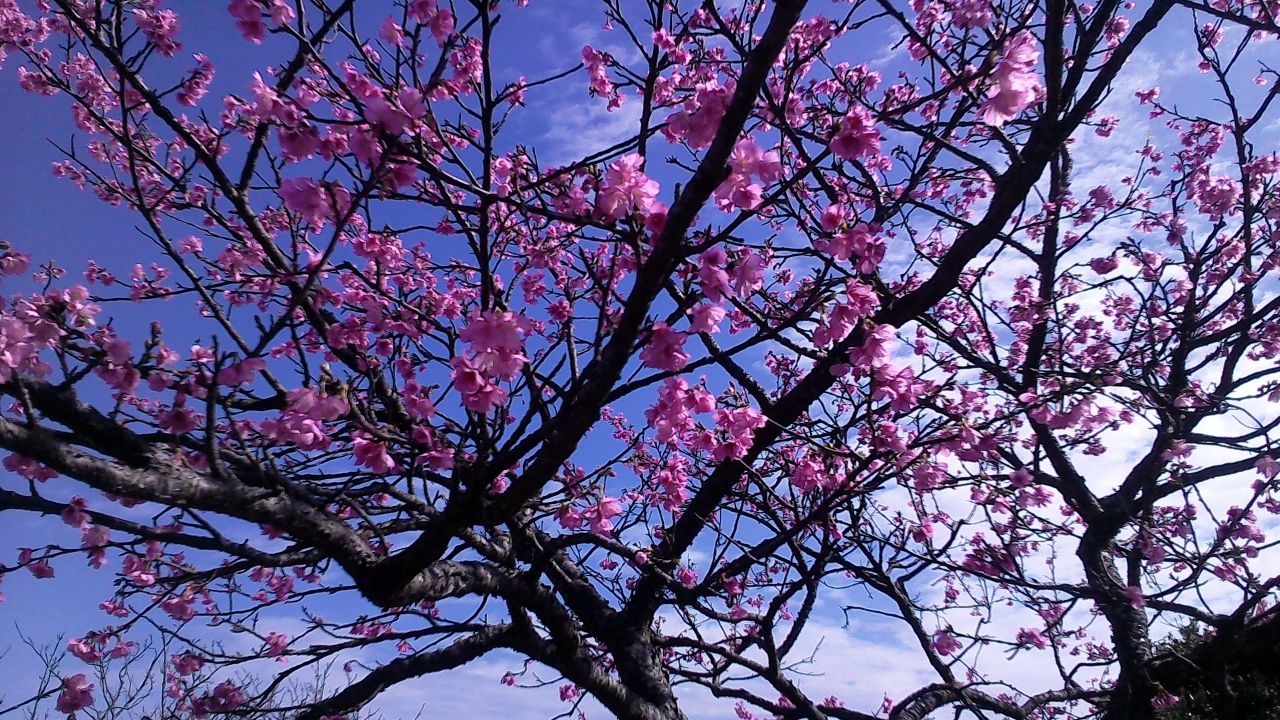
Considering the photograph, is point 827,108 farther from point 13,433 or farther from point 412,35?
point 13,433

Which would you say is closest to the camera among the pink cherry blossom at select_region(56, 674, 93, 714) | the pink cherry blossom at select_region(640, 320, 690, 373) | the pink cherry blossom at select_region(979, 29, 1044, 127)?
the pink cherry blossom at select_region(979, 29, 1044, 127)

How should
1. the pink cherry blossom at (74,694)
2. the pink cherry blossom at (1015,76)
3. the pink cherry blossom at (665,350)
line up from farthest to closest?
the pink cherry blossom at (74,694)
the pink cherry blossom at (665,350)
the pink cherry blossom at (1015,76)

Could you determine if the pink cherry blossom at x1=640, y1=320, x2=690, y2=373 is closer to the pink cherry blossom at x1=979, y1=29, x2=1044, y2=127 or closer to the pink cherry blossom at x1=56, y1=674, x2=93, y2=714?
the pink cherry blossom at x1=979, y1=29, x2=1044, y2=127

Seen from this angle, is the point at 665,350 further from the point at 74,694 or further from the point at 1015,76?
the point at 74,694

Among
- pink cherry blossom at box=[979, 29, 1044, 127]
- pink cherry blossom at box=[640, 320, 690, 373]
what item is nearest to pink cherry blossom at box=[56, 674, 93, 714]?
pink cherry blossom at box=[640, 320, 690, 373]

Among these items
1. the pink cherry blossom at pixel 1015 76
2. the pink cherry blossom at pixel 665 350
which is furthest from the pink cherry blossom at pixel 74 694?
the pink cherry blossom at pixel 1015 76

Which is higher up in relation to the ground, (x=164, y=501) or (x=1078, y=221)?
(x=1078, y=221)

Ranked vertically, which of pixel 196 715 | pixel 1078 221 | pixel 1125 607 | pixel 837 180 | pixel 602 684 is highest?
pixel 837 180

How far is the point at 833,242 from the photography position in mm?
2789

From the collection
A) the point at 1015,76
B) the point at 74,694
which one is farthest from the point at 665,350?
the point at 74,694

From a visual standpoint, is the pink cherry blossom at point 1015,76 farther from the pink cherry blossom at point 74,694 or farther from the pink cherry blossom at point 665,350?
the pink cherry blossom at point 74,694

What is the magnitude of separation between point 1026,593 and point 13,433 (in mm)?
5230

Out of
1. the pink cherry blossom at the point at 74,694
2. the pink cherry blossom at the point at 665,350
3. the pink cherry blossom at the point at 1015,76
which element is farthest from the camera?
the pink cherry blossom at the point at 74,694

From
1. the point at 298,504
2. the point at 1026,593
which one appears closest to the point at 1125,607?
the point at 1026,593
